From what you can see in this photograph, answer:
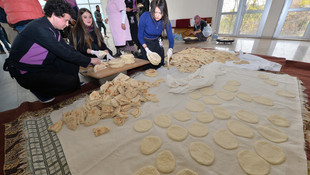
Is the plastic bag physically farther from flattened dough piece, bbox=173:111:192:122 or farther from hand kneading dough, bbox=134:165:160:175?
hand kneading dough, bbox=134:165:160:175

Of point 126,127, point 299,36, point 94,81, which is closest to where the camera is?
point 126,127

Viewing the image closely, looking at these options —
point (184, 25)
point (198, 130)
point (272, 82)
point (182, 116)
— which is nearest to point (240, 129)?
point (198, 130)

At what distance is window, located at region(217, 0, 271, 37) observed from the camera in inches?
224

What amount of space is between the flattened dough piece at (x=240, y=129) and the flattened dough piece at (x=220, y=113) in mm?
65

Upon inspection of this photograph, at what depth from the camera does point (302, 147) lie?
2.67ft

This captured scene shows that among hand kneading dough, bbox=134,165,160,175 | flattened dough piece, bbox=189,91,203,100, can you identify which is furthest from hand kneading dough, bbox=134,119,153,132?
flattened dough piece, bbox=189,91,203,100

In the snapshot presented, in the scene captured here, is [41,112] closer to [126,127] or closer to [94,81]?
[94,81]

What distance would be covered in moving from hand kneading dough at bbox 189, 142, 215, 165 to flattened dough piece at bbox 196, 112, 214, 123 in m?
0.23

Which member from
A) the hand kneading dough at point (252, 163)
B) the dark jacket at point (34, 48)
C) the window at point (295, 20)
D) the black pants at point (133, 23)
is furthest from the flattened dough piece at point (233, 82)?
the window at point (295, 20)

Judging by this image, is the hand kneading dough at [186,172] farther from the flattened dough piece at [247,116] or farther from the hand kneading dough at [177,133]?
the flattened dough piece at [247,116]

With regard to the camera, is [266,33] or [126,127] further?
[266,33]

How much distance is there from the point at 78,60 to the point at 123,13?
6.18ft

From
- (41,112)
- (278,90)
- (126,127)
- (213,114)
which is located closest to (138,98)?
(126,127)

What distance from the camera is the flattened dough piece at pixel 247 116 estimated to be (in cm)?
102
